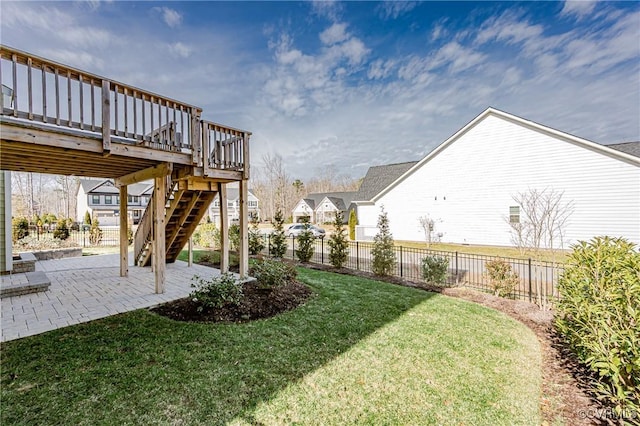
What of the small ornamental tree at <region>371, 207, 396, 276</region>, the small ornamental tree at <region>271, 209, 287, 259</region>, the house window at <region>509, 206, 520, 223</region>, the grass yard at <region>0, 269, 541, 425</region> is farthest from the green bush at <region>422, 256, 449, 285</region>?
the house window at <region>509, 206, 520, 223</region>

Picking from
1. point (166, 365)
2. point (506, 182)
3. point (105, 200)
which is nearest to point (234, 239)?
point (166, 365)

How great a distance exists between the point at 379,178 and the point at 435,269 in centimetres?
1569

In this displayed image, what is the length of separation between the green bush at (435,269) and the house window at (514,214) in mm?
9623

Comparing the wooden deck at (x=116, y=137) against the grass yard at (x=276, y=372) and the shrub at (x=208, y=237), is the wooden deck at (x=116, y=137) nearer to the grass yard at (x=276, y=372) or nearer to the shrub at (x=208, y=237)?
the grass yard at (x=276, y=372)

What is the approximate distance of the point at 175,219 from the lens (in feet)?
25.0

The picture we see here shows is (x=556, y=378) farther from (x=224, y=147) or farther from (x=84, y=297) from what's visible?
(x=84, y=297)

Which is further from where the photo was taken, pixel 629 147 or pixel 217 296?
pixel 629 147

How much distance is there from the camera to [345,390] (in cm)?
279

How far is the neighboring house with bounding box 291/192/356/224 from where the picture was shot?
37.7 metres

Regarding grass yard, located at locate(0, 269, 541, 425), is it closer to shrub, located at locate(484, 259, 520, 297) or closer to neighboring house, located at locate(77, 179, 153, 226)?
shrub, located at locate(484, 259, 520, 297)

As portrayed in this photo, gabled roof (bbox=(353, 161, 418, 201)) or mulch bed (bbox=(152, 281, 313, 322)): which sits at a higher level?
gabled roof (bbox=(353, 161, 418, 201))

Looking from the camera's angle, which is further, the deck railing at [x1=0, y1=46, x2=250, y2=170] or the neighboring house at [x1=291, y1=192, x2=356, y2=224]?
the neighboring house at [x1=291, y1=192, x2=356, y2=224]

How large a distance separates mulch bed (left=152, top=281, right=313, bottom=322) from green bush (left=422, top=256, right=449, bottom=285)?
366 cm

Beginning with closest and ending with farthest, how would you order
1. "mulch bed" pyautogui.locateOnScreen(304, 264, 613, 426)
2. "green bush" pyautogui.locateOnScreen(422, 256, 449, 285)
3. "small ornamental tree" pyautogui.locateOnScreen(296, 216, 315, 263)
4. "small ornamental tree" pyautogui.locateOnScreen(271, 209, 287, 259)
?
"mulch bed" pyautogui.locateOnScreen(304, 264, 613, 426)
"green bush" pyautogui.locateOnScreen(422, 256, 449, 285)
"small ornamental tree" pyautogui.locateOnScreen(296, 216, 315, 263)
"small ornamental tree" pyautogui.locateOnScreen(271, 209, 287, 259)
